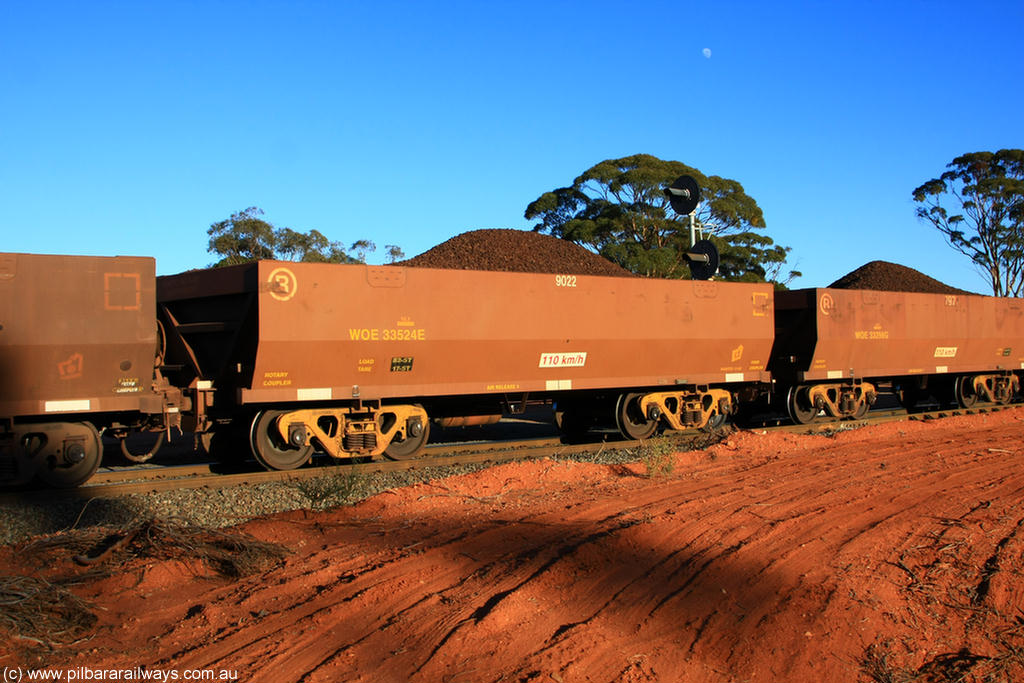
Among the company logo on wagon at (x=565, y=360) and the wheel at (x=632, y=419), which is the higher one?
the company logo on wagon at (x=565, y=360)

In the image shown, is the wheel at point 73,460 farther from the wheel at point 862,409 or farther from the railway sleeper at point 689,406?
the wheel at point 862,409

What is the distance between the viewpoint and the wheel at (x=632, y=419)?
14.8 metres

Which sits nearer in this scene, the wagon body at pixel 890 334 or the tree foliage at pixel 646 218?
the wagon body at pixel 890 334

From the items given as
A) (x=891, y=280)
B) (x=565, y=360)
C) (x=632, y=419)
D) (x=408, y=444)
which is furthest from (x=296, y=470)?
(x=891, y=280)

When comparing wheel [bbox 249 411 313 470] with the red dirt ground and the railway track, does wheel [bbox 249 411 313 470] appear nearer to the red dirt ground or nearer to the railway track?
the railway track

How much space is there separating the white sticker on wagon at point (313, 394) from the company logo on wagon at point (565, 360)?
3.62 m

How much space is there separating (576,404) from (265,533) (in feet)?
29.6

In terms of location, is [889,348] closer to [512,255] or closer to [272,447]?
[272,447]

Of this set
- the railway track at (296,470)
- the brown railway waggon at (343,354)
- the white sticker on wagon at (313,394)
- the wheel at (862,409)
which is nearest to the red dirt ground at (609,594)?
the railway track at (296,470)

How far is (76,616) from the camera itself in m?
5.06

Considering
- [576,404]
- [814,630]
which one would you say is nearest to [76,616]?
[814,630]

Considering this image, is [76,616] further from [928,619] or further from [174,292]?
[174,292]

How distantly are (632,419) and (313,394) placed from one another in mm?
6403

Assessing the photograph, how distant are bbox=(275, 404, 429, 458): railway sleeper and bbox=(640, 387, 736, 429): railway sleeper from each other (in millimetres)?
4529
